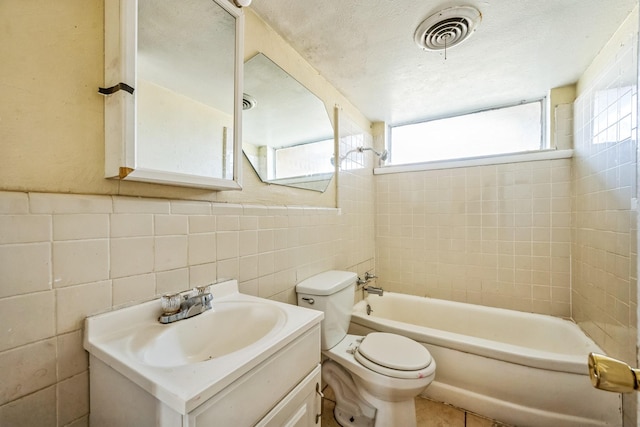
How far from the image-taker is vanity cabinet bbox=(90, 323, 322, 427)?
50 cm

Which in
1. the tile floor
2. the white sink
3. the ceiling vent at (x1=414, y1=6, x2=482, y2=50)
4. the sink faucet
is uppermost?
the ceiling vent at (x1=414, y1=6, x2=482, y2=50)

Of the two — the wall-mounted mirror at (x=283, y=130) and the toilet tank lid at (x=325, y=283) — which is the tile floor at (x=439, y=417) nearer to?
the toilet tank lid at (x=325, y=283)

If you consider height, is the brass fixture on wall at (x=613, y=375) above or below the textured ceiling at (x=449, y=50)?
below

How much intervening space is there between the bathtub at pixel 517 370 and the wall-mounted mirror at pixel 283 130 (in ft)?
3.59

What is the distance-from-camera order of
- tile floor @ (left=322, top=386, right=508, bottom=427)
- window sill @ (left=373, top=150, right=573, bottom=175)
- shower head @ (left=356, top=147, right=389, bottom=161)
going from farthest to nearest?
shower head @ (left=356, top=147, right=389, bottom=161), window sill @ (left=373, top=150, right=573, bottom=175), tile floor @ (left=322, top=386, right=508, bottom=427)

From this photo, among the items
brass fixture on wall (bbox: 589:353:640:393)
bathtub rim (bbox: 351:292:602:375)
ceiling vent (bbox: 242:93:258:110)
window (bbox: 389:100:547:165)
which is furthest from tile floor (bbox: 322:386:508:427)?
window (bbox: 389:100:547:165)

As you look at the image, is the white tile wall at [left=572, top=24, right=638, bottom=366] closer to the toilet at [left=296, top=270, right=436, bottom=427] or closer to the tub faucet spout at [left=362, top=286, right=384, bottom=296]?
the toilet at [left=296, top=270, right=436, bottom=427]

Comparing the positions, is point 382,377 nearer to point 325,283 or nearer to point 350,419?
point 350,419

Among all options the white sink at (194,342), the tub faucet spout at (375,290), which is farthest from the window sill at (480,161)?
the white sink at (194,342)

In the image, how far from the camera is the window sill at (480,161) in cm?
180

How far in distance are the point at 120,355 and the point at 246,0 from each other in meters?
1.26

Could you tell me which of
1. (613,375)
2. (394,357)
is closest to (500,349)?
(394,357)

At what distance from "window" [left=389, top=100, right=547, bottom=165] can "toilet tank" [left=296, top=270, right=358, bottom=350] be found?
4.90 feet

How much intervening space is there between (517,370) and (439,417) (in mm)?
512
